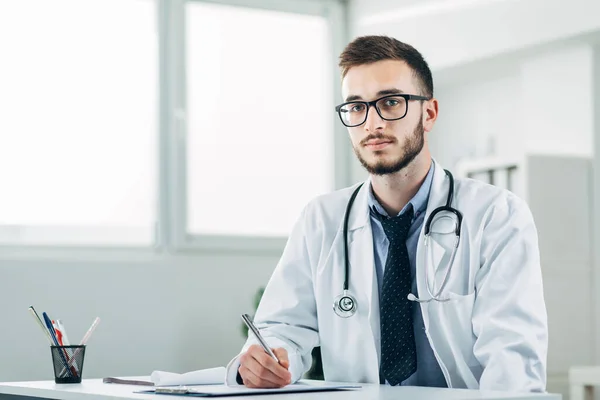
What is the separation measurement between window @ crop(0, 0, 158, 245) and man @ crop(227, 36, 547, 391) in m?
2.49

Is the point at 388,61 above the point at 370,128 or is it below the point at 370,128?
above

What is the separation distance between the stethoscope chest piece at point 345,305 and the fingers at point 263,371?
33cm

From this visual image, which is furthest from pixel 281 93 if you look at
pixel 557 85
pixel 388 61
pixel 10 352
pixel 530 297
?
pixel 530 297

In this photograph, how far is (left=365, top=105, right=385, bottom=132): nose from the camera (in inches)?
83.3

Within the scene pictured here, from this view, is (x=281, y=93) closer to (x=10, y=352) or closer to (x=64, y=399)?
(x=10, y=352)

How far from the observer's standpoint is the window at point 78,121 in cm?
445

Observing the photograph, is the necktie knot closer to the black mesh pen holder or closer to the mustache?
the mustache

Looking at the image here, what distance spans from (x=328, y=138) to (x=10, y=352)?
2119mm

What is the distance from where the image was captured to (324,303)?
2174mm

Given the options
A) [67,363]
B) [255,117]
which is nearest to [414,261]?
[67,363]

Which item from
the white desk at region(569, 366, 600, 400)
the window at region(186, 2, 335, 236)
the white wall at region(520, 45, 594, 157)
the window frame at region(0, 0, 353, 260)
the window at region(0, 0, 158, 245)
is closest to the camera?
the white desk at region(569, 366, 600, 400)

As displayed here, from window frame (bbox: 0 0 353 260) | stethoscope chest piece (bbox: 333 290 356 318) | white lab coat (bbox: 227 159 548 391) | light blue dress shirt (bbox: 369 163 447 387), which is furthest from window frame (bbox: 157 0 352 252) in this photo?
stethoscope chest piece (bbox: 333 290 356 318)

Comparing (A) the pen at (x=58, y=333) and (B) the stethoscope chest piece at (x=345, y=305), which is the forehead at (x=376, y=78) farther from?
(A) the pen at (x=58, y=333)

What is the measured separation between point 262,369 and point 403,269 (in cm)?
49
